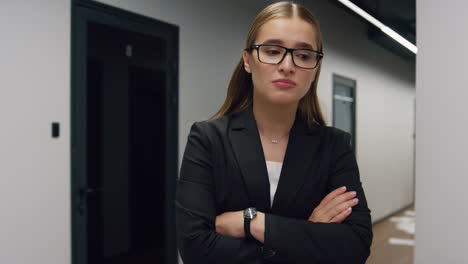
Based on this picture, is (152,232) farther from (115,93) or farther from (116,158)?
(115,93)

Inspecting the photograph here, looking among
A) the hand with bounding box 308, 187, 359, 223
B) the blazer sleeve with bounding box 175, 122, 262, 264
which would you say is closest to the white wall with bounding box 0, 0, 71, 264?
the blazer sleeve with bounding box 175, 122, 262, 264

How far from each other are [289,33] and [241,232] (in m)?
0.59

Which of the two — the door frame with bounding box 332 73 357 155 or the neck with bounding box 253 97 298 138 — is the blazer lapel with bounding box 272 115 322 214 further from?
the door frame with bounding box 332 73 357 155

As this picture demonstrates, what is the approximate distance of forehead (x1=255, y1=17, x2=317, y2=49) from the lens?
974 millimetres

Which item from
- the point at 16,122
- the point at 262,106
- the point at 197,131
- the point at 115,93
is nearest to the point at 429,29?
the point at 262,106

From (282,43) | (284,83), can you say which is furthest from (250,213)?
(282,43)

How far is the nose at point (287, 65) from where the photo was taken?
0.96 metres

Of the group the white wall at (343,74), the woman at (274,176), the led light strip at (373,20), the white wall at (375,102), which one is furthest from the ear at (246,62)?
the white wall at (375,102)

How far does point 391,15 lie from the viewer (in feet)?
15.3

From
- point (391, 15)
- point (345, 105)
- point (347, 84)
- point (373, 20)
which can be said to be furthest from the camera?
point (345, 105)

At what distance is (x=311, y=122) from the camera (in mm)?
1171

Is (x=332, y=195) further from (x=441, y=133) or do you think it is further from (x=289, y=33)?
(x=441, y=133)

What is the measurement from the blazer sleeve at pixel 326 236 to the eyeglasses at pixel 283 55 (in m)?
0.33

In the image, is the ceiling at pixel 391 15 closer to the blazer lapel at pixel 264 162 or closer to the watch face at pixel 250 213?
the blazer lapel at pixel 264 162
